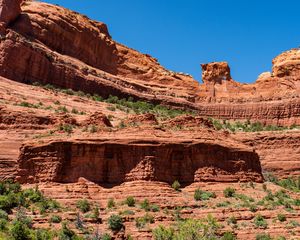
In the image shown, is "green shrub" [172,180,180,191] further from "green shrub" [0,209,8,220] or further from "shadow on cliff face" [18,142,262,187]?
"green shrub" [0,209,8,220]

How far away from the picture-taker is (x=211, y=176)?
117 ft

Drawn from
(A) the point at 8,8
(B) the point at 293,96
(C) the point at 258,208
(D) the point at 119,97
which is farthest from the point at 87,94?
(C) the point at 258,208

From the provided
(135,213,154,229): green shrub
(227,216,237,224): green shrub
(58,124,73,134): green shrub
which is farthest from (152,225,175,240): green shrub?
(58,124,73,134): green shrub

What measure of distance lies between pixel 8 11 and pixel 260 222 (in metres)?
40.9

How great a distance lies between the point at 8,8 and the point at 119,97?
54.4 feet

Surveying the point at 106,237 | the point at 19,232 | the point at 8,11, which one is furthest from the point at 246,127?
the point at 19,232

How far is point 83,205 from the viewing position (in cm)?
3150

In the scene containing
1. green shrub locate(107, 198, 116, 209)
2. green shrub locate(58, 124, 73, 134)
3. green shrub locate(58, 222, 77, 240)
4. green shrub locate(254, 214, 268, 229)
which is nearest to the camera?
green shrub locate(58, 222, 77, 240)

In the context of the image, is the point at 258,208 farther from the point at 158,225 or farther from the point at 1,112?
the point at 1,112

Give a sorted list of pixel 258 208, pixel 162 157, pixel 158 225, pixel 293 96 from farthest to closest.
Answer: pixel 293 96
pixel 162 157
pixel 258 208
pixel 158 225

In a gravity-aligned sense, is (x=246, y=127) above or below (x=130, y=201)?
above

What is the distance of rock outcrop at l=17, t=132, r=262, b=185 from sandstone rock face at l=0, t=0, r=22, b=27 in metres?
27.8

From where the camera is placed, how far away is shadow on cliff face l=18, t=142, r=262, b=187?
34281 millimetres

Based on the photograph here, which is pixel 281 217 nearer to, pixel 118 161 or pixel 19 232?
pixel 118 161
